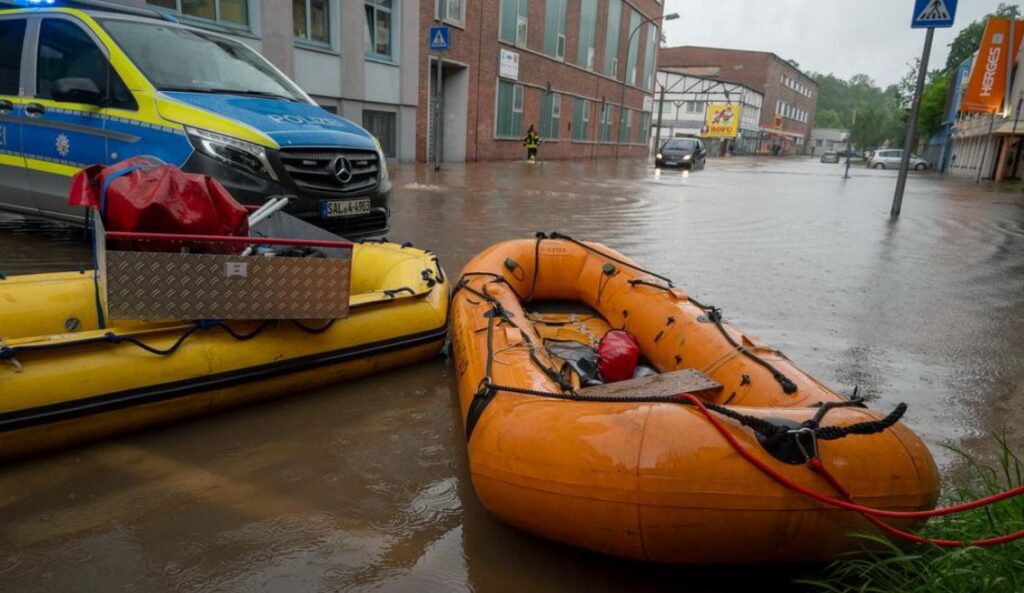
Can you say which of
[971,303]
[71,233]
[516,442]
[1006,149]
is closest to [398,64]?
[71,233]

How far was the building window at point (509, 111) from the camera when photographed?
24383 millimetres

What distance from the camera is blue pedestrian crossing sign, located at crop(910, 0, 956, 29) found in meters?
10.2

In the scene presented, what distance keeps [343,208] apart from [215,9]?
1008 centimetres

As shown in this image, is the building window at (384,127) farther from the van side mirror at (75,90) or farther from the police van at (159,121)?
the van side mirror at (75,90)

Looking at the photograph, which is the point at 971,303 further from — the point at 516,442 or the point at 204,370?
the point at 204,370

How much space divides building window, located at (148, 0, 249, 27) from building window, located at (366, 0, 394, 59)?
3993 mm

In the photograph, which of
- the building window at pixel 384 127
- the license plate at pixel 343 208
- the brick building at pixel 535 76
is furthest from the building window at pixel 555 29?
the license plate at pixel 343 208

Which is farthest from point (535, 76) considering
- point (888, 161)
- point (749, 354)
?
point (888, 161)

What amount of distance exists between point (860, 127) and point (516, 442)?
91.1 metres

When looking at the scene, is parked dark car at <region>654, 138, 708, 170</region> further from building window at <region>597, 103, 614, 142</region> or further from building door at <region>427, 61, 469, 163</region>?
building door at <region>427, 61, 469, 163</region>

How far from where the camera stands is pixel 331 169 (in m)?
4.85

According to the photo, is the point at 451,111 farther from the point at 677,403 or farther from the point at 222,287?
the point at 677,403

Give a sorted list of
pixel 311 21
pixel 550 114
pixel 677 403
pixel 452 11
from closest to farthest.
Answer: pixel 677 403 < pixel 311 21 < pixel 452 11 < pixel 550 114

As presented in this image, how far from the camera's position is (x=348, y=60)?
15.7 m
